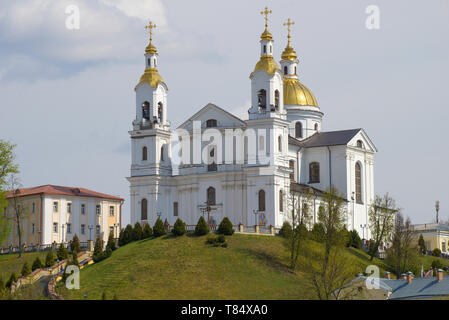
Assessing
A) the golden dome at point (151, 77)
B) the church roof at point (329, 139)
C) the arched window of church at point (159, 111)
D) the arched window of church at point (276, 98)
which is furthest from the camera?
the church roof at point (329, 139)

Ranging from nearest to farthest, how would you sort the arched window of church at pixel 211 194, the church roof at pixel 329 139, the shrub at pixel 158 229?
the shrub at pixel 158 229, the arched window of church at pixel 211 194, the church roof at pixel 329 139

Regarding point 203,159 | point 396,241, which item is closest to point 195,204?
point 203,159

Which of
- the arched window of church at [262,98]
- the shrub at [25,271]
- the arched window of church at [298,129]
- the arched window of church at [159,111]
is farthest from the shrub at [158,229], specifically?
the arched window of church at [298,129]

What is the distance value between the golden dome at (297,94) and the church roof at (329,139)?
4.51 m

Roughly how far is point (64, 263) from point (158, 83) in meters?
20.3

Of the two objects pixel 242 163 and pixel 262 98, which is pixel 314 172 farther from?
pixel 262 98

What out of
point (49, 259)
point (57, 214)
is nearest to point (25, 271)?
point (49, 259)

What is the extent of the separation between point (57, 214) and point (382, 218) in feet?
94.9

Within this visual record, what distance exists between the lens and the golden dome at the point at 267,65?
87125mm

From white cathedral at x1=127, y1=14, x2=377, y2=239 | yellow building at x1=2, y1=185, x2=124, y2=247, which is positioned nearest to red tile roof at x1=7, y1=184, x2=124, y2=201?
yellow building at x1=2, y1=185, x2=124, y2=247

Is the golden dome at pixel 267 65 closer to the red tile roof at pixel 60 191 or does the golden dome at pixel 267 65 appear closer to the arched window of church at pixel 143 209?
the arched window of church at pixel 143 209

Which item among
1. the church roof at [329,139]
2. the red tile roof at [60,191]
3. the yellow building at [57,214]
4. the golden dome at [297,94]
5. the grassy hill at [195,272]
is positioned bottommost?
the grassy hill at [195,272]

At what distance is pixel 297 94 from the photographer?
102 metres

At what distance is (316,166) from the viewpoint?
316 ft
